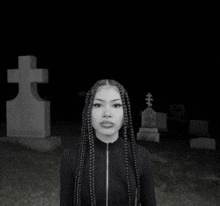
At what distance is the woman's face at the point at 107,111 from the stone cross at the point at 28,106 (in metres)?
4.86

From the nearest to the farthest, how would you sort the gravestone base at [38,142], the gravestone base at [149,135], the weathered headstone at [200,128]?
the gravestone base at [38,142] < the gravestone base at [149,135] < the weathered headstone at [200,128]

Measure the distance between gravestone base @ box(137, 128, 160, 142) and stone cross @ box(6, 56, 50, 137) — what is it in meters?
3.70

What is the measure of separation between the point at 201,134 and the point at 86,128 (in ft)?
32.3

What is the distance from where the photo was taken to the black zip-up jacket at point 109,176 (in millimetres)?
1535

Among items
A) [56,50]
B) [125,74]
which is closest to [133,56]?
[125,74]

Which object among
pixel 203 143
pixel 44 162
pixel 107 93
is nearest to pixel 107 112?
pixel 107 93

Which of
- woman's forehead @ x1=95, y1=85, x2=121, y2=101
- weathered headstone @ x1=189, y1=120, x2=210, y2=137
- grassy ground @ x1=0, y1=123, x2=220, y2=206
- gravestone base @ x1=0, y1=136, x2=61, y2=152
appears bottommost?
weathered headstone @ x1=189, y1=120, x2=210, y2=137

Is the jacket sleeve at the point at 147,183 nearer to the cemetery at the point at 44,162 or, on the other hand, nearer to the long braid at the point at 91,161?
the long braid at the point at 91,161

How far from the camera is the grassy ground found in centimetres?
372

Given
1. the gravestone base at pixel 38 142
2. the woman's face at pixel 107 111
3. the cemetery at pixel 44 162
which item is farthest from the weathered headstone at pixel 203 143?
the woman's face at pixel 107 111

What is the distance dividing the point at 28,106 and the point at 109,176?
16.9 feet

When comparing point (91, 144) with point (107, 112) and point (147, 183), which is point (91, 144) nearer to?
point (107, 112)

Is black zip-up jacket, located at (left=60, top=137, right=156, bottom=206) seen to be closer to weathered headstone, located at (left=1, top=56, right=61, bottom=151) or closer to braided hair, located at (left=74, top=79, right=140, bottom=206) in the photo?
braided hair, located at (left=74, top=79, right=140, bottom=206)

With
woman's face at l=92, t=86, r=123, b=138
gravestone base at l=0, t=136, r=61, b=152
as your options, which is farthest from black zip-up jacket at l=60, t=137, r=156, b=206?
gravestone base at l=0, t=136, r=61, b=152
